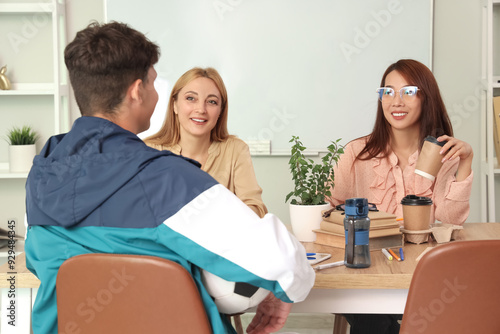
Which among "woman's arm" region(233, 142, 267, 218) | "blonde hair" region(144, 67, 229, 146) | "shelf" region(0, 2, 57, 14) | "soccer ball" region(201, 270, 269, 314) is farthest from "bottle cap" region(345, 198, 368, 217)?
"shelf" region(0, 2, 57, 14)

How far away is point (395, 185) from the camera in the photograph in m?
2.32

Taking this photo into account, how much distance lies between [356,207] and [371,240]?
226 mm

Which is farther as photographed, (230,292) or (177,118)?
(177,118)

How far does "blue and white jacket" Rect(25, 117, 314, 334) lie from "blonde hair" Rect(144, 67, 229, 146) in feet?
4.48

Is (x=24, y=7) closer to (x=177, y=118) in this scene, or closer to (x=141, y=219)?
(x=177, y=118)

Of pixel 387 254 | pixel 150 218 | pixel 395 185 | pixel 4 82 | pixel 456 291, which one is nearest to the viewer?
pixel 150 218

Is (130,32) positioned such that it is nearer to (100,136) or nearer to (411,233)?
(100,136)

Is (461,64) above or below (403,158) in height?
above

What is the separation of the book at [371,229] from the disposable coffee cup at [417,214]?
8 centimetres

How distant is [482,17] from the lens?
3.29 metres

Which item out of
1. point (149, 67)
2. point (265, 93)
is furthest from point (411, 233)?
point (265, 93)

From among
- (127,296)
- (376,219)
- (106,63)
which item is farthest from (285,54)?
(127,296)

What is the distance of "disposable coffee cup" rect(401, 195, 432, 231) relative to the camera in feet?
5.91

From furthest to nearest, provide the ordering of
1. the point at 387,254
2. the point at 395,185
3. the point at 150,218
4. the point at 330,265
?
the point at 395,185
the point at 387,254
the point at 330,265
the point at 150,218
